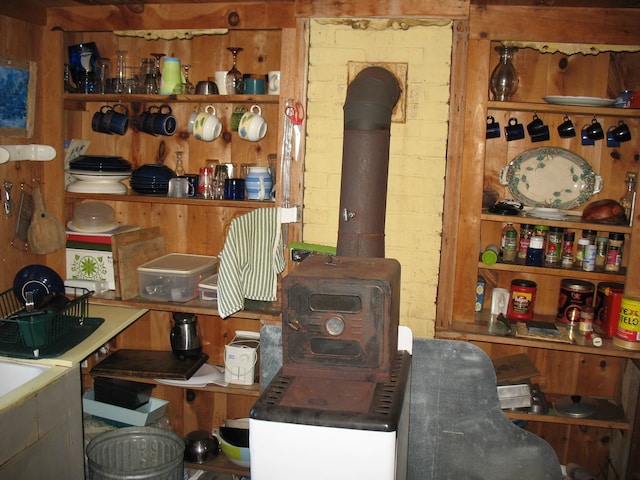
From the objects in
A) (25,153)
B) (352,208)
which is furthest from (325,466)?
(25,153)

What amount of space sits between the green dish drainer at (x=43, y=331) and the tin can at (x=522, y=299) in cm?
183

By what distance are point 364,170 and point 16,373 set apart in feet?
4.92

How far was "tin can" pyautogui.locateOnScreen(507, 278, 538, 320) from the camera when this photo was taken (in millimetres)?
2604

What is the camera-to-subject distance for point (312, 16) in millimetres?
2451

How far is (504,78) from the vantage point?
248 cm

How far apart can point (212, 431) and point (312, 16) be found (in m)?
2.11

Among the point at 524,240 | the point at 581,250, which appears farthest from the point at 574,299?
the point at 524,240

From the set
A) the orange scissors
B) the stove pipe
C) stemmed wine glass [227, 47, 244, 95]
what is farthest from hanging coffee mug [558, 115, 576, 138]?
stemmed wine glass [227, 47, 244, 95]

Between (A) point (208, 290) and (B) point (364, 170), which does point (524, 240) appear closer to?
(B) point (364, 170)

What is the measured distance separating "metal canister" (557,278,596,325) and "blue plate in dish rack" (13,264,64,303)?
232 centimetres

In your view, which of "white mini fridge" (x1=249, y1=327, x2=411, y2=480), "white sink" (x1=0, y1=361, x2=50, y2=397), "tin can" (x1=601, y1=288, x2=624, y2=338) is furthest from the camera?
"tin can" (x1=601, y1=288, x2=624, y2=338)

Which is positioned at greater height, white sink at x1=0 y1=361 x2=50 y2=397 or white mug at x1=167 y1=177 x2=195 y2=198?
white mug at x1=167 y1=177 x2=195 y2=198

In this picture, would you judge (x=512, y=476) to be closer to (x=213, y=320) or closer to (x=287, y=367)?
(x=287, y=367)

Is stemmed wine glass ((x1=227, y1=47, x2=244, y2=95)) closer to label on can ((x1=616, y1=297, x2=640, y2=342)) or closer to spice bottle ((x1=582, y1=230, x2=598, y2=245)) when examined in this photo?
spice bottle ((x1=582, y1=230, x2=598, y2=245))
